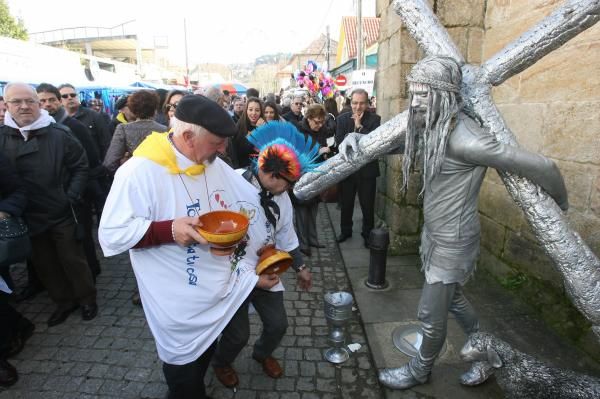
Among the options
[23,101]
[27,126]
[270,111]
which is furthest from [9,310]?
[270,111]

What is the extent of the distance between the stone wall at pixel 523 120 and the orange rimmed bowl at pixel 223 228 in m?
2.62

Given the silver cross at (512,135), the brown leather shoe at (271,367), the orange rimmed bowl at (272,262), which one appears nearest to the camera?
the silver cross at (512,135)

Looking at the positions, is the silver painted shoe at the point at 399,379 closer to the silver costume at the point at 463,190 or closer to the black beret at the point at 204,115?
the silver costume at the point at 463,190

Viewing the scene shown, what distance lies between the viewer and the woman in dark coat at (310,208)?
193 inches

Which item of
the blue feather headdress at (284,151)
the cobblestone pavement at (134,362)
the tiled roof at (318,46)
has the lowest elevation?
the cobblestone pavement at (134,362)

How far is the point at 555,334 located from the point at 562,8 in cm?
257

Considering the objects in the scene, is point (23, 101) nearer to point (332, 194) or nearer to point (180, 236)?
point (180, 236)

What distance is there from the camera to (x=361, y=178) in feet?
15.9

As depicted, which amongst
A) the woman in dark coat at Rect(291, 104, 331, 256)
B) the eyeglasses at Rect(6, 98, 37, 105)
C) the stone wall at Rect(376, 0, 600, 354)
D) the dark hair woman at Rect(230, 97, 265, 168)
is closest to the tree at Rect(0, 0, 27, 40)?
the dark hair woman at Rect(230, 97, 265, 168)

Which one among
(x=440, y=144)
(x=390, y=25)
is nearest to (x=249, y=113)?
(x=390, y=25)

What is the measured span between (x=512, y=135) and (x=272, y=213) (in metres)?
1.42

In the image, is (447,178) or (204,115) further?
(447,178)

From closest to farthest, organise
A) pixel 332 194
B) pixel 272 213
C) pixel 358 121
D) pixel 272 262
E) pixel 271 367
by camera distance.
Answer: pixel 272 262, pixel 272 213, pixel 271 367, pixel 358 121, pixel 332 194

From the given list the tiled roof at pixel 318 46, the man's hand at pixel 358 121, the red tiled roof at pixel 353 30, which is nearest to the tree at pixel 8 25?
the red tiled roof at pixel 353 30
